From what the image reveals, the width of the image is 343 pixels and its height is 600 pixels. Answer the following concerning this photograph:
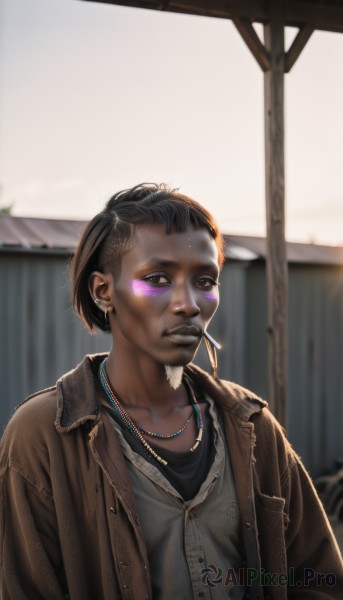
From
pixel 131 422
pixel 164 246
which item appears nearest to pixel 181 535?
pixel 131 422

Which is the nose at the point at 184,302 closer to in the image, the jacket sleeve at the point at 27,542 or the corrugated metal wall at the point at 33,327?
the jacket sleeve at the point at 27,542

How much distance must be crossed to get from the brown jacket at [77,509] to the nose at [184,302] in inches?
14.5

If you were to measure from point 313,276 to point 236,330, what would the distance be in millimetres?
1437

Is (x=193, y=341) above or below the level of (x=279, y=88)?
below

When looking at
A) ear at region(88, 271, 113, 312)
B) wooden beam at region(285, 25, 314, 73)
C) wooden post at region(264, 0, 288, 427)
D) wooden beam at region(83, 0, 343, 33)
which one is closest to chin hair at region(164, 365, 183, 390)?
ear at region(88, 271, 113, 312)

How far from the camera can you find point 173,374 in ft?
6.41

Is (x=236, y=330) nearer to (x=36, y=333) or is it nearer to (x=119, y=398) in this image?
(x=36, y=333)

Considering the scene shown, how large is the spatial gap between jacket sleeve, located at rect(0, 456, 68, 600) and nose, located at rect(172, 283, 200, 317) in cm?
61

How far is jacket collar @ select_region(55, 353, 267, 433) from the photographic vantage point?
1.85 meters

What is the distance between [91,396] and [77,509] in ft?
1.04

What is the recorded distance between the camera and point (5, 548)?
1.76 m

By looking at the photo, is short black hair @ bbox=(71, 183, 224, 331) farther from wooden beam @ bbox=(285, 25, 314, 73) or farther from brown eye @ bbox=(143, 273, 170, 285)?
wooden beam @ bbox=(285, 25, 314, 73)

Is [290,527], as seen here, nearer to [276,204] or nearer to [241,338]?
[276,204]

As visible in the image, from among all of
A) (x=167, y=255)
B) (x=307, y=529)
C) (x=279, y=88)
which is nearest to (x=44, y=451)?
(x=167, y=255)
